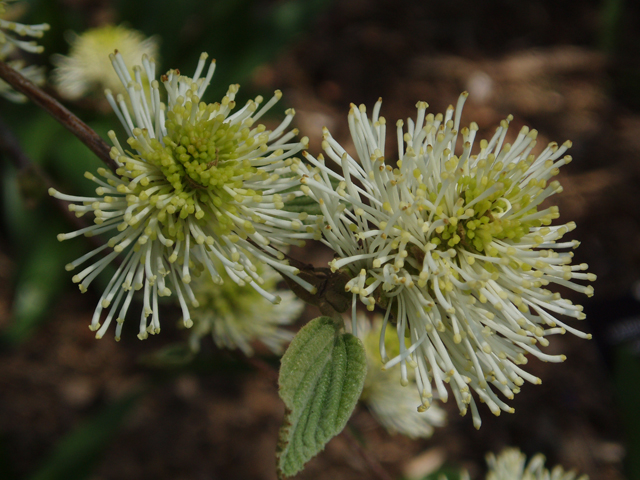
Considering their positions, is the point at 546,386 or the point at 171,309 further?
the point at 546,386

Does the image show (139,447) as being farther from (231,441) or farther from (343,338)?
(343,338)

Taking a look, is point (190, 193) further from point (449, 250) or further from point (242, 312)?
point (242, 312)

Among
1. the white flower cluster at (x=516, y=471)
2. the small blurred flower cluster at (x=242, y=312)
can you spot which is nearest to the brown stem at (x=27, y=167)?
the small blurred flower cluster at (x=242, y=312)

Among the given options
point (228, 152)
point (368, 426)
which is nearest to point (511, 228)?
point (228, 152)

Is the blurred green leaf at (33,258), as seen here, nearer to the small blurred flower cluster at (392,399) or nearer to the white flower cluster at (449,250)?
the small blurred flower cluster at (392,399)

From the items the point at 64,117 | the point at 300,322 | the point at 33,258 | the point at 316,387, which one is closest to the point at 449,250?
the point at 316,387

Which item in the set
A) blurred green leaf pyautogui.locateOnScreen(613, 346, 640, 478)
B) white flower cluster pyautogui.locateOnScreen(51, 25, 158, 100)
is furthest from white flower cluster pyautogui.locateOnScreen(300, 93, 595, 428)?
white flower cluster pyautogui.locateOnScreen(51, 25, 158, 100)
